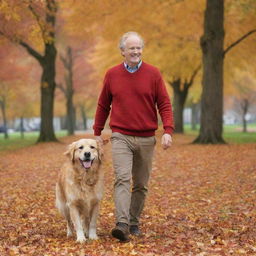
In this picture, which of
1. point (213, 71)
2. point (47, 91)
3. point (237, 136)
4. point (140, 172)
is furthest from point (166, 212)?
point (237, 136)

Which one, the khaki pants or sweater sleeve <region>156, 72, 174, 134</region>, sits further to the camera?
sweater sleeve <region>156, 72, 174, 134</region>

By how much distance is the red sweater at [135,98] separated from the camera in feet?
19.3

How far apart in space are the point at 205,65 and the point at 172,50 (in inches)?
313

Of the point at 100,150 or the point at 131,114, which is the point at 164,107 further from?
the point at 100,150

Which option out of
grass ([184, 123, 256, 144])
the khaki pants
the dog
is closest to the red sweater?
the khaki pants

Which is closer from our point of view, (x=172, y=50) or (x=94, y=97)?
(x=172, y=50)

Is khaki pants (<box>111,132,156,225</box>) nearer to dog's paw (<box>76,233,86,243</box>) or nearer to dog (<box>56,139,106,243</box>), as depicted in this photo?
dog (<box>56,139,106,243</box>)

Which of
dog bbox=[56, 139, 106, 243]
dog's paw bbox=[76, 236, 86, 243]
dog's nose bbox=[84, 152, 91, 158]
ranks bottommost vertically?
dog's paw bbox=[76, 236, 86, 243]

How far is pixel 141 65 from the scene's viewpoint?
19.6ft

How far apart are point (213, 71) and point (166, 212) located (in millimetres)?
12655

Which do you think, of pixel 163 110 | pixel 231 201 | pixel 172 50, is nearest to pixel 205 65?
pixel 172 50

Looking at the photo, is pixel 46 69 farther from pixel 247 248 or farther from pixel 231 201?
pixel 247 248

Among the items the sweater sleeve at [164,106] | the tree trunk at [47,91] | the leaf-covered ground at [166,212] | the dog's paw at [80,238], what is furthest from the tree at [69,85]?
the dog's paw at [80,238]

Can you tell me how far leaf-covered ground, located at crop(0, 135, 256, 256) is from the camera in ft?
18.5
